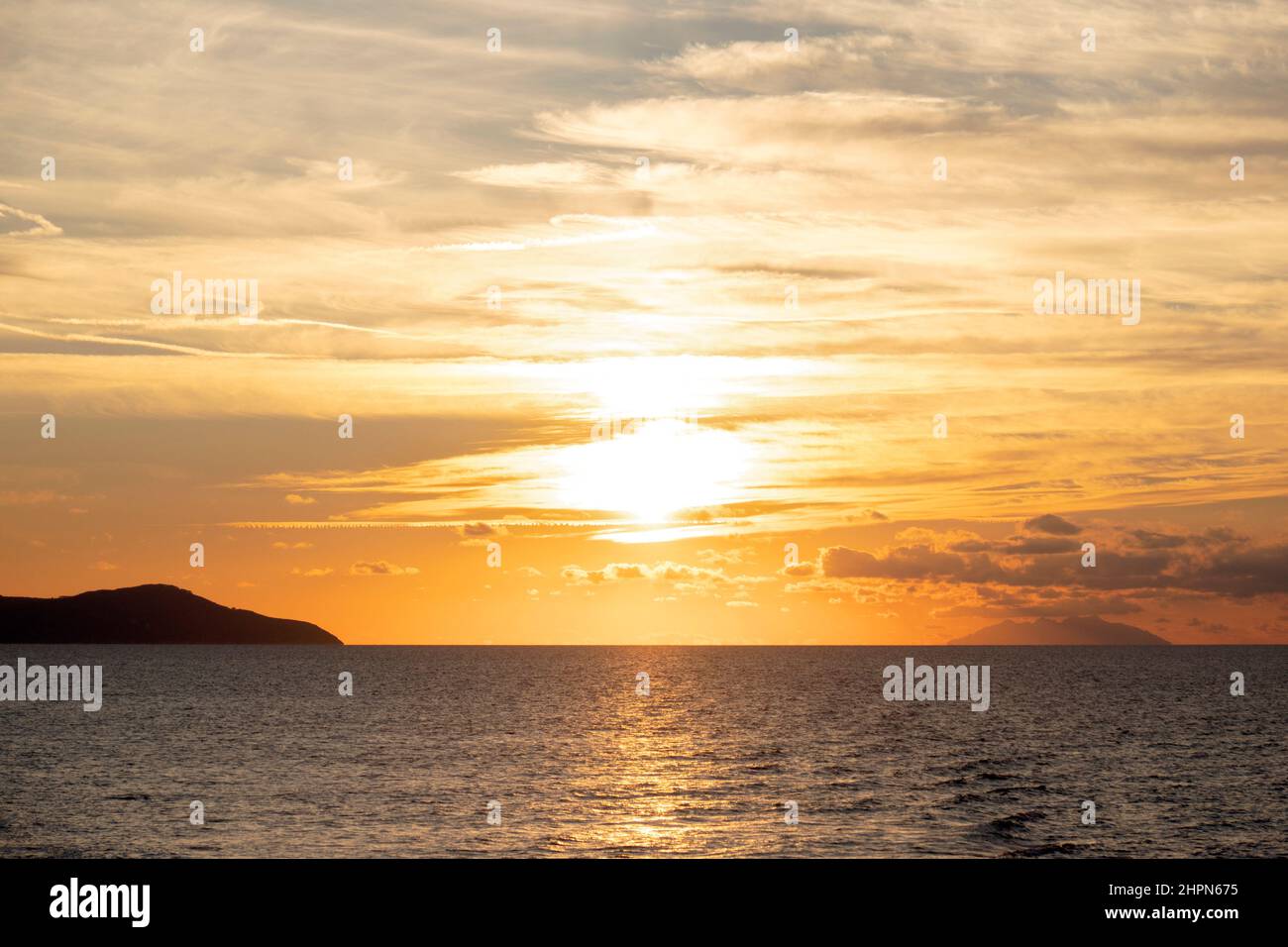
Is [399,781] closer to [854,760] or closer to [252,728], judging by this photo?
[854,760]

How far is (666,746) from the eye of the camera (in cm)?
8731

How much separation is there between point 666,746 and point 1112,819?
129 feet

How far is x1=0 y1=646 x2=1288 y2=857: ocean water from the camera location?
46688 millimetres

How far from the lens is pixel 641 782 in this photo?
65.8m

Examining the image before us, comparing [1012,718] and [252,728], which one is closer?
[252,728]

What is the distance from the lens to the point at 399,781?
2589 inches

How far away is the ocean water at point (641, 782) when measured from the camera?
46.7 m

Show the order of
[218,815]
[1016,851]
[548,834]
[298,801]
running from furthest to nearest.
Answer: [298,801] < [218,815] < [548,834] < [1016,851]
